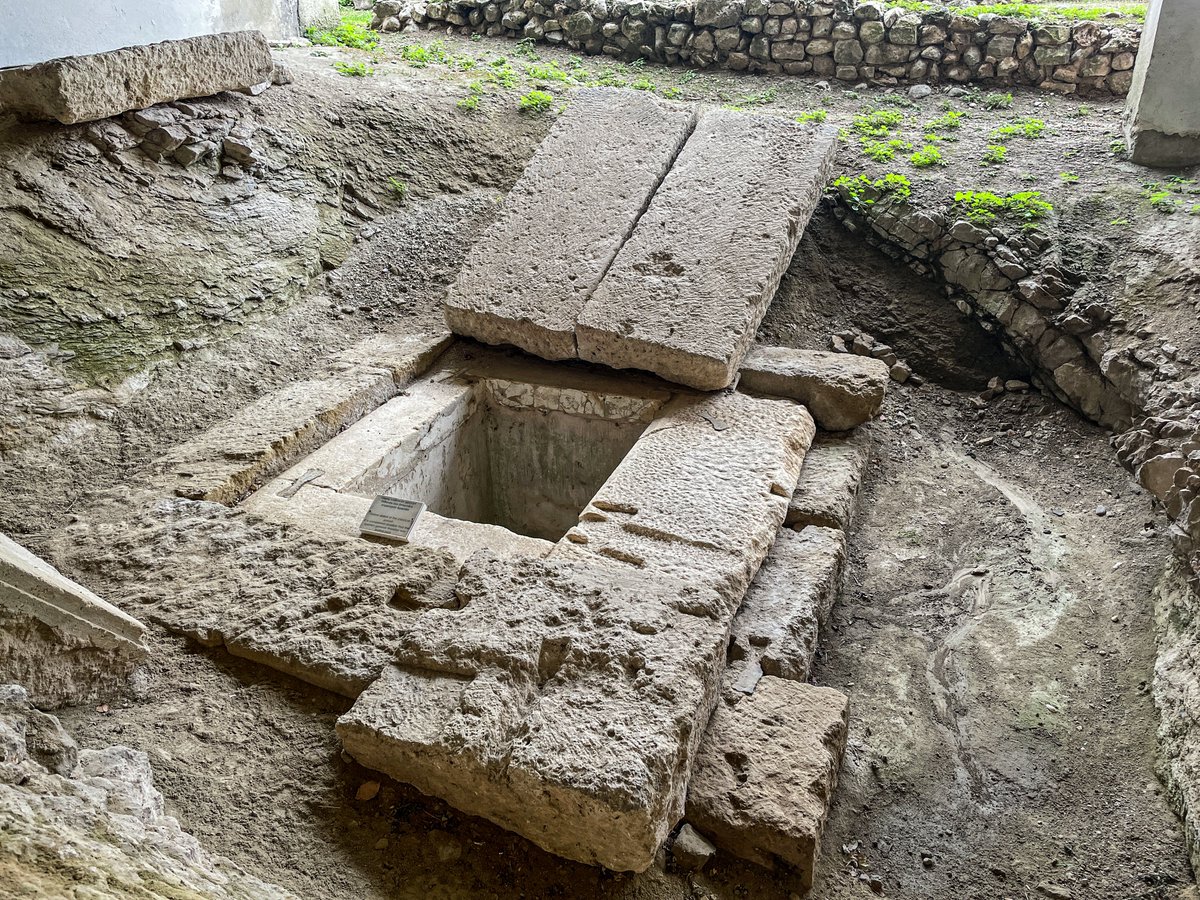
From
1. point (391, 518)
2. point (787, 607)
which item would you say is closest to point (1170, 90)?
point (787, 607)

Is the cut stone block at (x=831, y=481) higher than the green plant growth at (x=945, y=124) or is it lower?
lower

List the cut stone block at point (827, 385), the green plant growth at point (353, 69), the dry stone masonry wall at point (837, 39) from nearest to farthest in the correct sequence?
the cut stone block at point (827, 385)
the green plant growth at point (353, 69)
the dry stone masonry wall at point (837, 39)

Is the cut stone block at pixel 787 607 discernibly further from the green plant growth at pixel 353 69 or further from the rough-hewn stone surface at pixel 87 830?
the green plant growth at pixel 353 69

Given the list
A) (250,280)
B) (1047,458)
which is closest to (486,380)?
(250,280)

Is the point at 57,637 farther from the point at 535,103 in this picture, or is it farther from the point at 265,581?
the point at 535,103

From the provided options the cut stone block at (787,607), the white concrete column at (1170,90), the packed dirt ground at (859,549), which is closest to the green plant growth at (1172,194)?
the packed dirt ground at (859,549)

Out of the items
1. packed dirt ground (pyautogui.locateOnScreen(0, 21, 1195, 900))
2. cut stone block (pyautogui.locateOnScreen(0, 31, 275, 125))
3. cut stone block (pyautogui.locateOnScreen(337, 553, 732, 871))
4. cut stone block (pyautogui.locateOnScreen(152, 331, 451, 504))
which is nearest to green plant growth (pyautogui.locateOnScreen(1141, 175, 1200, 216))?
packed dirt ground (pyautogui.locateOnScreen(0, 21, 1195, 900))

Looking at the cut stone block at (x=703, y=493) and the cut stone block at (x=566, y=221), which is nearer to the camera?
the cut stone block at (x=703, y=493)

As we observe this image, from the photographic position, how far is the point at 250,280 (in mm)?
4465

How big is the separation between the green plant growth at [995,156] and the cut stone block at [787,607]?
9.87 feet

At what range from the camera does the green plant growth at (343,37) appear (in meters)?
7.07

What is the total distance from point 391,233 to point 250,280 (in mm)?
941

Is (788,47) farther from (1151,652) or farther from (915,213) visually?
(1151,652)

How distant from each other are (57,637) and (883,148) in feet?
16.2
